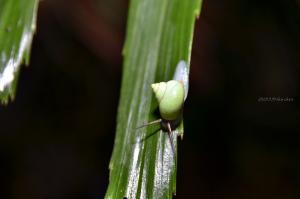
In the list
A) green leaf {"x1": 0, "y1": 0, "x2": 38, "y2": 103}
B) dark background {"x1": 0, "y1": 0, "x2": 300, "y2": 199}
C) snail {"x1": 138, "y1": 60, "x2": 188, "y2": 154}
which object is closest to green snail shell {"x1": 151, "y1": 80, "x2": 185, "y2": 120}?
snail {"x1": 138, "y1": 60, "x2": 188, "y2": 154}

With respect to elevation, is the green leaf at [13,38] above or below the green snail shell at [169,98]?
above

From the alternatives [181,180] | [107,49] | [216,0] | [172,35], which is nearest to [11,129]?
[107,49]

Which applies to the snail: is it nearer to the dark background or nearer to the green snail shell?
the green snail shell

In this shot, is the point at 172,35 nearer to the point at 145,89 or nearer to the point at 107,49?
the point at 145,89

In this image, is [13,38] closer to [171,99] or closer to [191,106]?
[171,99]

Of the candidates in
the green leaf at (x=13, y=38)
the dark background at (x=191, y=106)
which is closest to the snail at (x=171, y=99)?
the green leaf at (x=13, y=38)

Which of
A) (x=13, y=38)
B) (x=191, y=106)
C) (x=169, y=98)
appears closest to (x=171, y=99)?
(x=169, y=98)

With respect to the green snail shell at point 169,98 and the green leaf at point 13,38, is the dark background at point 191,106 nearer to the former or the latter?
the green snail shell at point 169,98
